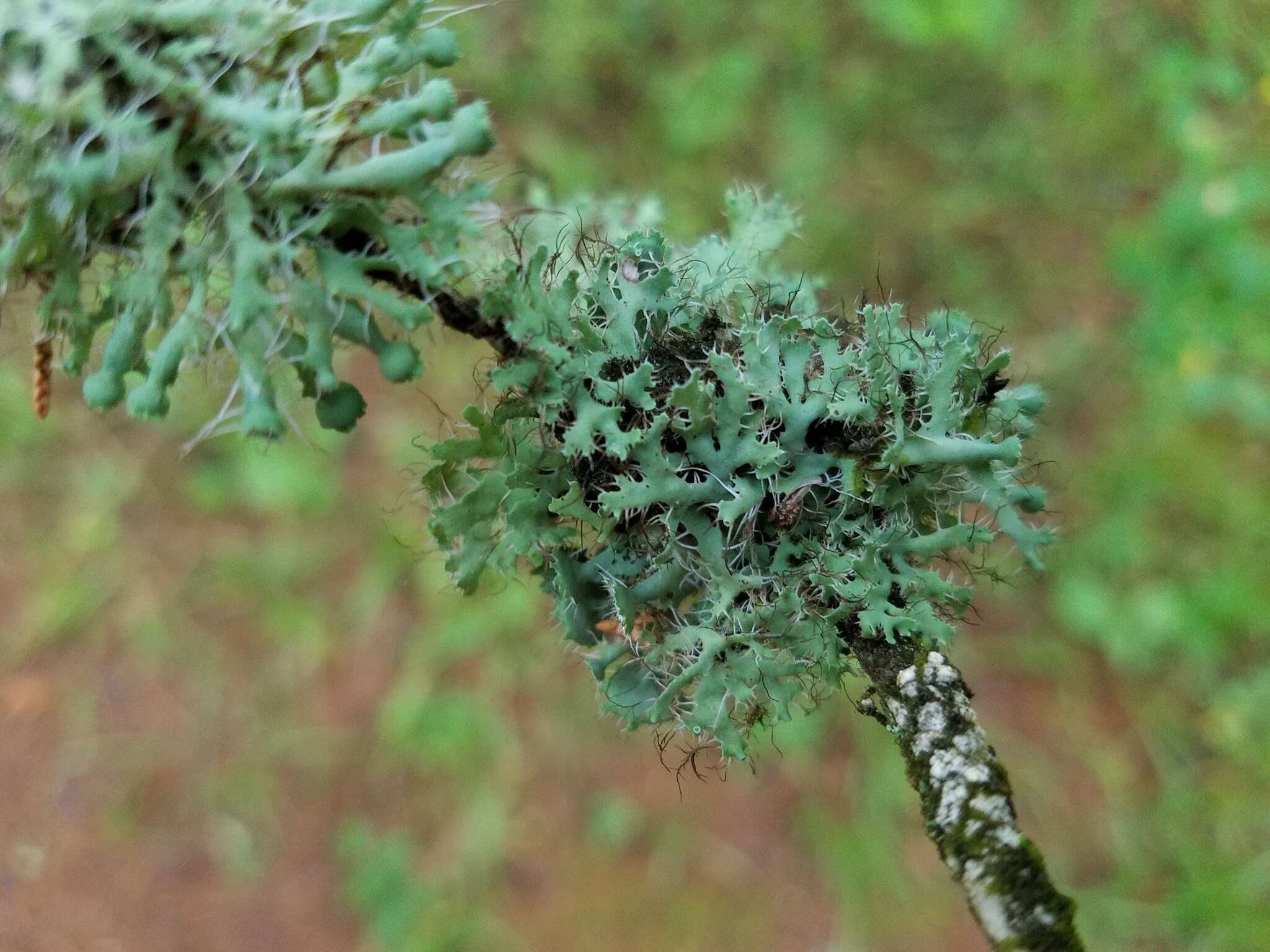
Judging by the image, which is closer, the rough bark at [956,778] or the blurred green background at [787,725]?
the rough bark at [956,778]

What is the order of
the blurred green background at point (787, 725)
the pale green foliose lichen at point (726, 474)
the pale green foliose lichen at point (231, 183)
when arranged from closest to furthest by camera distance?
the pale green foliose lichen at point (231, 183) < the pale green foliose lichen at point (726, 474) < the blurred green background at point (787, 725)

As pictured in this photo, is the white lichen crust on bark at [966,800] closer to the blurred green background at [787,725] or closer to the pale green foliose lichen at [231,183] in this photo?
the pale green foliose lichen at [231,183]

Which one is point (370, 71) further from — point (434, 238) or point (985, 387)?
point (985, 387)

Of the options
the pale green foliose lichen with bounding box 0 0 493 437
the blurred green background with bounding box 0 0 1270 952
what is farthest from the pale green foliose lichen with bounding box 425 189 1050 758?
the blurred green background with bounding box 0 0 1270 952

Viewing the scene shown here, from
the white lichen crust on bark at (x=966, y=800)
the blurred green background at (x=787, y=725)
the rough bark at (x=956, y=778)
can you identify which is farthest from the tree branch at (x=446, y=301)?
the blurred green background at (x=787, y=725)

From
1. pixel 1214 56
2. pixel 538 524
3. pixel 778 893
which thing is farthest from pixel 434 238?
pixel 1214 56

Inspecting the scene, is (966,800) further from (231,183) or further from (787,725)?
(787,725)
